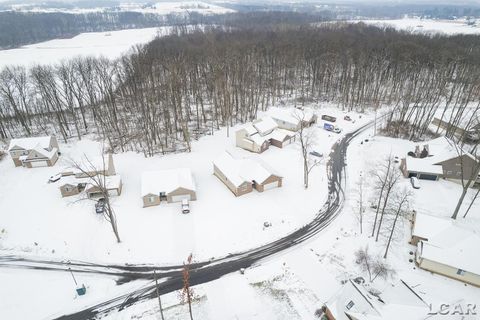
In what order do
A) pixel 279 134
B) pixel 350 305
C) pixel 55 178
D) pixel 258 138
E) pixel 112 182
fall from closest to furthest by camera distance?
pixel 350 305 → pixel 112 182 → pixel 55 178 → pixel 258 138 → pixel 279 134

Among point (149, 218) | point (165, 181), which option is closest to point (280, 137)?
point (165, 181)

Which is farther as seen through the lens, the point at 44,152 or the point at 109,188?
the point at 44,152

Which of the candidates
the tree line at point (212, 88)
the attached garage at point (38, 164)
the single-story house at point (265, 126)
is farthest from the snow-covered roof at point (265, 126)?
the attached garage at point (38, 164)

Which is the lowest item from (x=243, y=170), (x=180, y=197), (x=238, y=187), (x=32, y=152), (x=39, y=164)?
(x=180, y=197)

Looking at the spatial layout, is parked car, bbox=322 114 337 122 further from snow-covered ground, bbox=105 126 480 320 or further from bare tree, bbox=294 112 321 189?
snow-covered ground, bbox=105 126 480 320

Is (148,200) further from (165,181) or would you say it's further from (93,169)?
(93,169)

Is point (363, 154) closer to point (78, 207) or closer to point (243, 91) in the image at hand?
point (243, 91)

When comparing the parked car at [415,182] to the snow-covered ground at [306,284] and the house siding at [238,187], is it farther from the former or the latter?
the house siding at [238,187]
